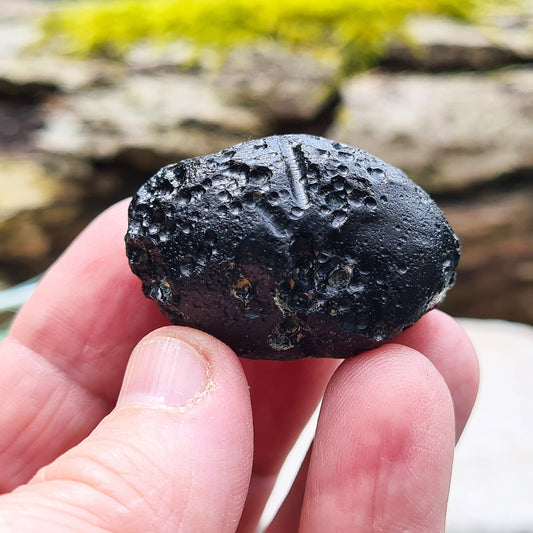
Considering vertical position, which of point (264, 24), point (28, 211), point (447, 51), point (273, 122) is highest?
point (264, 24)

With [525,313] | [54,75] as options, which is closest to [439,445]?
[525,313]

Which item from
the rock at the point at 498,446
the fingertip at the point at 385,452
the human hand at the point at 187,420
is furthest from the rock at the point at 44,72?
the fingertip at the point at 385,452

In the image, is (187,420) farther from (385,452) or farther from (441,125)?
(441,125)

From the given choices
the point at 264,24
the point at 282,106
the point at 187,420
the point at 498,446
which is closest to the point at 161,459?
the point at 187,420

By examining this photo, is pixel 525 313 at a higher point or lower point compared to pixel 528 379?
lower

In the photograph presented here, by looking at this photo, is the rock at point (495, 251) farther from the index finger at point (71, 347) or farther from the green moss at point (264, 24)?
the index finger at point (71, 347)

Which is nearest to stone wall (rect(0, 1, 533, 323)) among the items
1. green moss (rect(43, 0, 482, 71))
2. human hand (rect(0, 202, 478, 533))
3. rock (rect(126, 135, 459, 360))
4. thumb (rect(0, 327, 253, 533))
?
green moss (rect(43, 0, 482, 71))

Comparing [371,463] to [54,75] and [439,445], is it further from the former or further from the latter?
[54,75]
